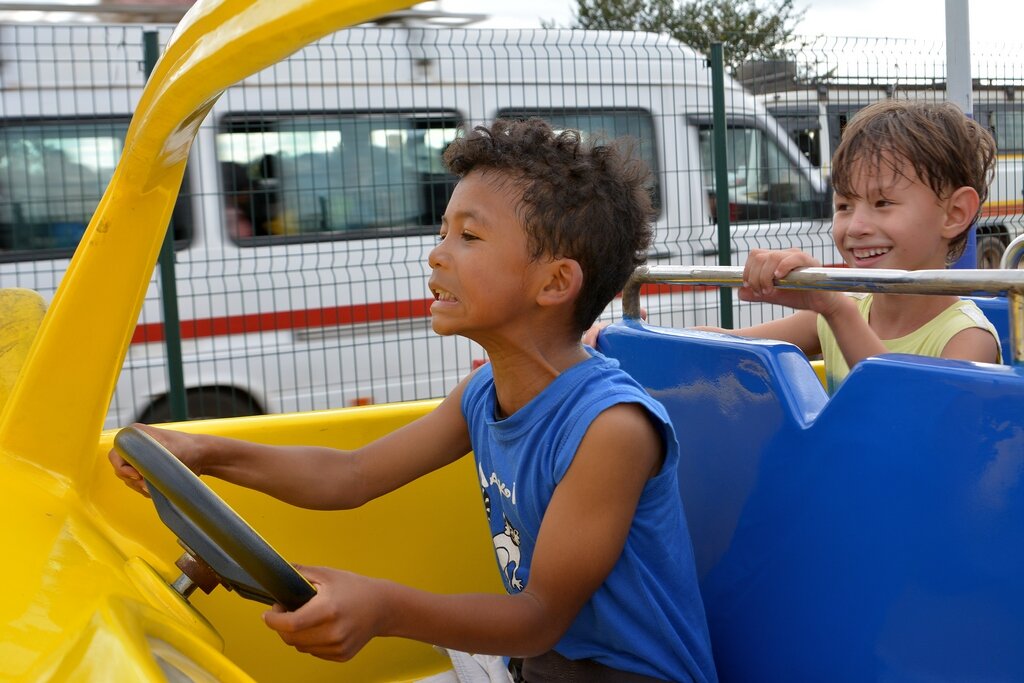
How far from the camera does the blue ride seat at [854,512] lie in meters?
1.25

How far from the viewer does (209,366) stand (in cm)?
486

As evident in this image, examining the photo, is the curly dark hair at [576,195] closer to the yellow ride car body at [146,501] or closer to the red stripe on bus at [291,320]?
the yellow ride car body at [146,501]

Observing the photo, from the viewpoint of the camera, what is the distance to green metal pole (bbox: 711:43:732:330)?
5.15 meters

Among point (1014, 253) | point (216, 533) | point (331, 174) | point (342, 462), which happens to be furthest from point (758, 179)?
point (216, 533)

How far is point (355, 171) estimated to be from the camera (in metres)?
5.01

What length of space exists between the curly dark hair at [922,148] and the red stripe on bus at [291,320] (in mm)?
3215

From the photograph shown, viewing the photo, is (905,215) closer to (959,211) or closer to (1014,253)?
(959,211)

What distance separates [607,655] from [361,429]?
600mm

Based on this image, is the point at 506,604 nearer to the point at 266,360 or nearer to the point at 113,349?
the point at 113,349

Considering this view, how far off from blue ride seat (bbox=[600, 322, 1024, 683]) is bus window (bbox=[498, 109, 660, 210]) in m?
3.61

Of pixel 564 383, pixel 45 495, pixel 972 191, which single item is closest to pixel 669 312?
pixel 972 191

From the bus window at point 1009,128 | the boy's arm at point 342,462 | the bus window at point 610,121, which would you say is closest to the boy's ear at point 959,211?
the boy's arm at point 342,462

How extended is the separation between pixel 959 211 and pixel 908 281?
66 centimetres

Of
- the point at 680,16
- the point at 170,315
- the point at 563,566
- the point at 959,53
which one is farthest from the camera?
the point at 680,16
